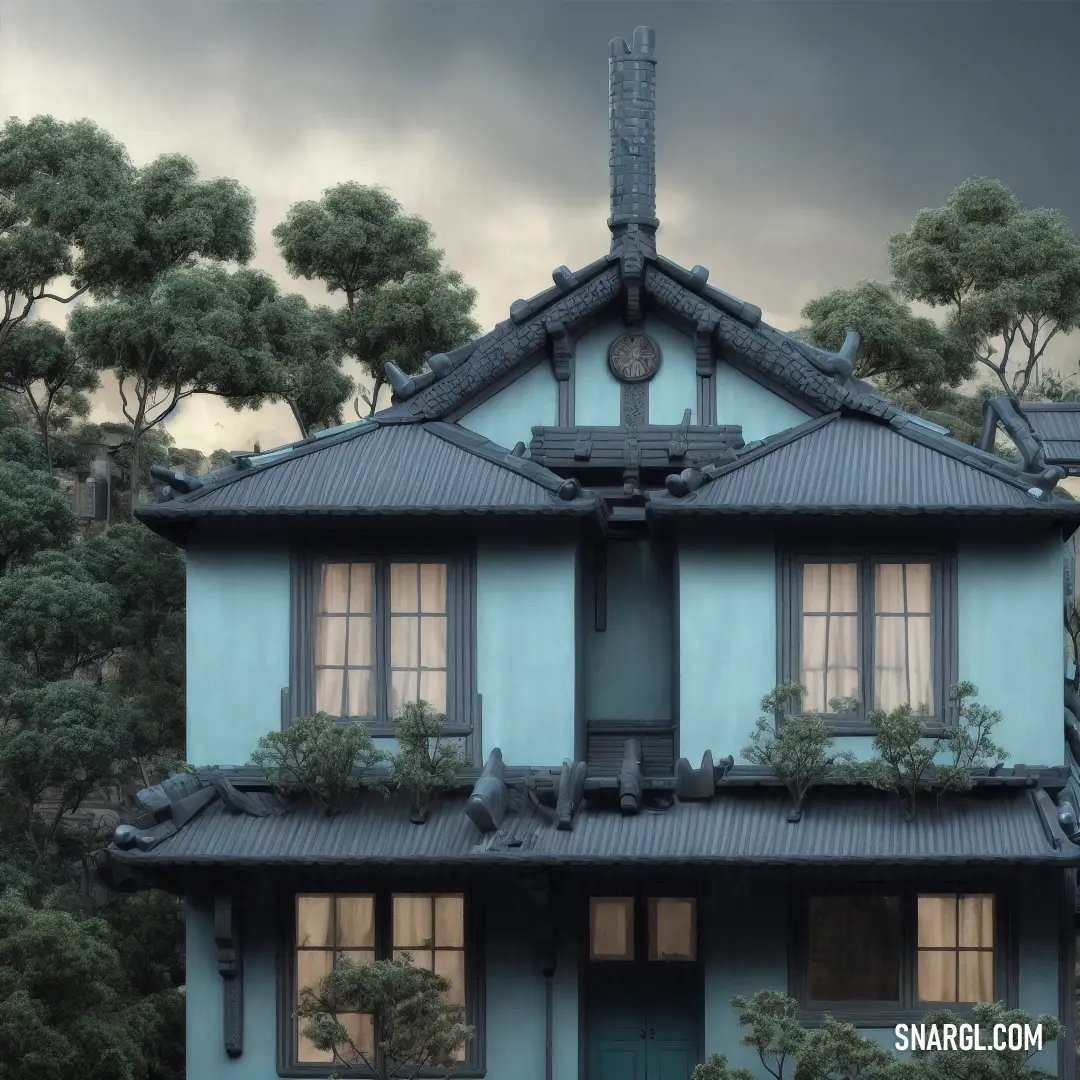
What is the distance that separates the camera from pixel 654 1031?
22625mm

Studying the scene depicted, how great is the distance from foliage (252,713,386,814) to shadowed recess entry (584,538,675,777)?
119 inches

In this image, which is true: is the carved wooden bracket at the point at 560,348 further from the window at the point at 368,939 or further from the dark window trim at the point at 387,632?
the window at the point at 368,939

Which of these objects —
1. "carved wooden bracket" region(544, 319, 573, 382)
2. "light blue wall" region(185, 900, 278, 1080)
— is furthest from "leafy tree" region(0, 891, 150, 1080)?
"carved wooden bracket" region(544, 319, 573, 382)

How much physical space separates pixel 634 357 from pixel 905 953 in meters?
7.03

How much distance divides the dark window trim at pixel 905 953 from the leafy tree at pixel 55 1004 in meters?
6.96

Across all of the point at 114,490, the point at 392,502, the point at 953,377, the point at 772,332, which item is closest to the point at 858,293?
the point at 953,377

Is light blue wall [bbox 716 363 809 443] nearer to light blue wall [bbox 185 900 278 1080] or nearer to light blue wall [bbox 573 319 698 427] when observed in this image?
light blue wall [bbox 573 319 698 427]

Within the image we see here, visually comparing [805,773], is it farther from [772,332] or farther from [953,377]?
[953,377]

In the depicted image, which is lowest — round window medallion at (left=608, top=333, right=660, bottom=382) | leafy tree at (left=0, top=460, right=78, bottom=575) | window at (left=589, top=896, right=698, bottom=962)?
window at (left=589, top=896, right=698, bottom=962)

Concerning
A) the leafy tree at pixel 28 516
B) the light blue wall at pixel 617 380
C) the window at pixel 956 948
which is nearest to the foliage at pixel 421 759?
the light blue wall at pixel 617 380

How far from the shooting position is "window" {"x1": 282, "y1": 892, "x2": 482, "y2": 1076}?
72.5 ft

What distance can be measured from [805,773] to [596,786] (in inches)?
82.4

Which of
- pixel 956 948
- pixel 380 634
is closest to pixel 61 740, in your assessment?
pixel 380 634

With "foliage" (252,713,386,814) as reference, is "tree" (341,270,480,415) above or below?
above
